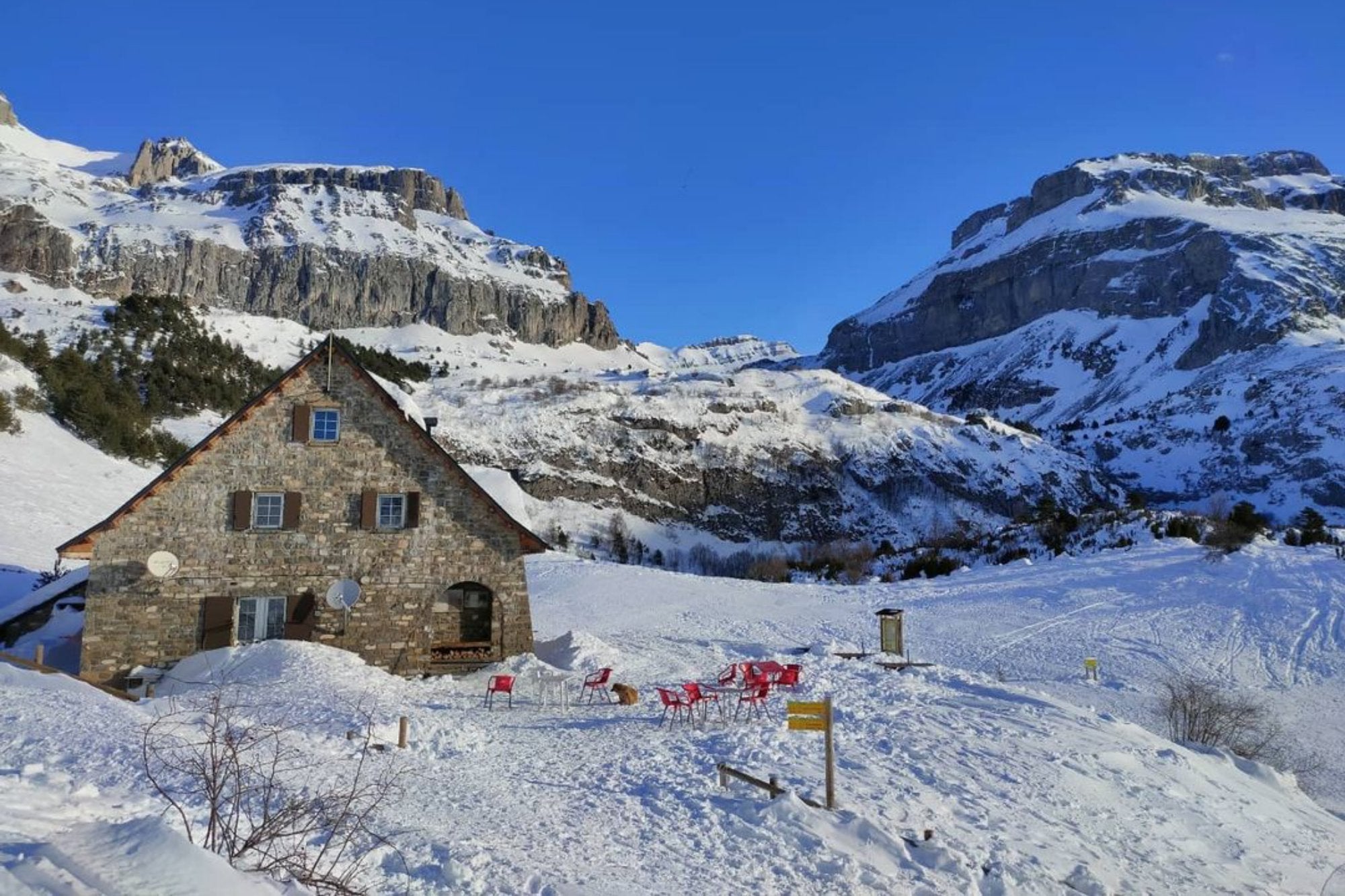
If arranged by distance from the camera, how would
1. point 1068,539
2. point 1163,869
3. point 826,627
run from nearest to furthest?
point 1163,869 < point 826,627 < point 1068,539

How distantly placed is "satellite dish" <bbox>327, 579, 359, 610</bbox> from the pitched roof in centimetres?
359

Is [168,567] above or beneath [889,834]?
above

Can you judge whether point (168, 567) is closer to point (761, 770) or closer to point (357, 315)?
point (761, 770)

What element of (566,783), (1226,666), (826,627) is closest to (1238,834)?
(566,783)

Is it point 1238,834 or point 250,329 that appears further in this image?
point 250,329

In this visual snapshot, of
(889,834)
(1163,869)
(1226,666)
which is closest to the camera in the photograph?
(889,834)

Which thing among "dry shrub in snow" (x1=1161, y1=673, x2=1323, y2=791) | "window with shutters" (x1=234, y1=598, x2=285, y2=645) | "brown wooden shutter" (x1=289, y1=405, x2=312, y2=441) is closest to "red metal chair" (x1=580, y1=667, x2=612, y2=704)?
"window with shutters" (x1=234, y1=598, x2=285, y2=645)

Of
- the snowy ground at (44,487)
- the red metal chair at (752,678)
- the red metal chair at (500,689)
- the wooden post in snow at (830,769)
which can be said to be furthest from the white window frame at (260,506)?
the wooden post in snow at (830,769)

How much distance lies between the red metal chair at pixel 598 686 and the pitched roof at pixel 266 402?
425 centimetres

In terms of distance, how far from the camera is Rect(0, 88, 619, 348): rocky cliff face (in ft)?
470

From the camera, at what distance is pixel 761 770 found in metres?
12.0

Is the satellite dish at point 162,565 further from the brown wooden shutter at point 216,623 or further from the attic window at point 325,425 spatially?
the attic window at point 325,425

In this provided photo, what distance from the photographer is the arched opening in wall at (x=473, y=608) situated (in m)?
21.2

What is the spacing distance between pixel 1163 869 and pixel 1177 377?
559ft
